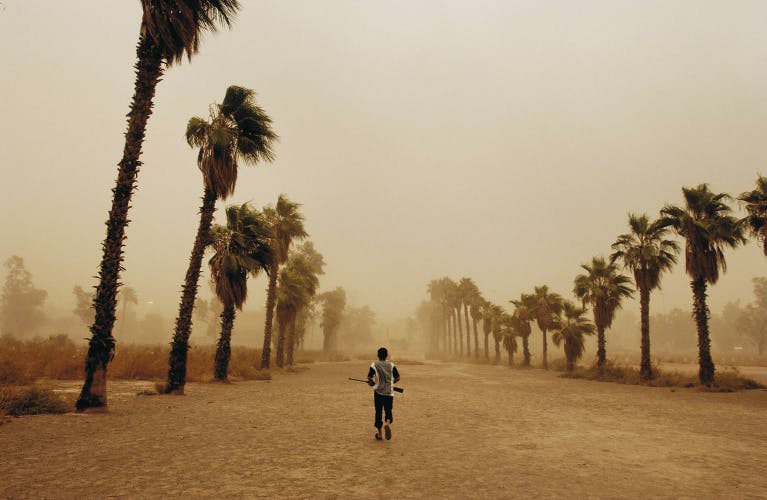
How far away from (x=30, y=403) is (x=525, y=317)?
132 feet

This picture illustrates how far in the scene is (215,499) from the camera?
4887mm

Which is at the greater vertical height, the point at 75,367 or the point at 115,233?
the point at 115,233

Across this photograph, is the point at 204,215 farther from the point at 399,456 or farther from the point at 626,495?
the point at 626,495

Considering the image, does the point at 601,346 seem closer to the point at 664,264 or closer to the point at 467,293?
the point at 664,264

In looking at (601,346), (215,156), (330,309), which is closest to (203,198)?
(215,156)

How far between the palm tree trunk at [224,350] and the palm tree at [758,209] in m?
26.8

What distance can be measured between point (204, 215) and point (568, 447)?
48.3 feet

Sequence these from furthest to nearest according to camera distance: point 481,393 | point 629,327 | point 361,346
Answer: point 629,327, point 361,346, point 481,393

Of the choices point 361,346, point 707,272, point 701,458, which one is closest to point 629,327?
point 361,346

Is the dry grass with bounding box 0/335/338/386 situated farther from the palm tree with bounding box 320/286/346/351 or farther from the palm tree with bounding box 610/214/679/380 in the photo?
the palm tree with bounding box 320/286/346/351

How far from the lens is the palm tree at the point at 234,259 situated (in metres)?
18.9

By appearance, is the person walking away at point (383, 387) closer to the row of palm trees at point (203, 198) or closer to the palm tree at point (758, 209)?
the row of palm trees at point (203, 198)

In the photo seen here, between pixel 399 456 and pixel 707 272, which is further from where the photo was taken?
pixel 707 272

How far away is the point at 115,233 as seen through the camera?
10688 millimetres
